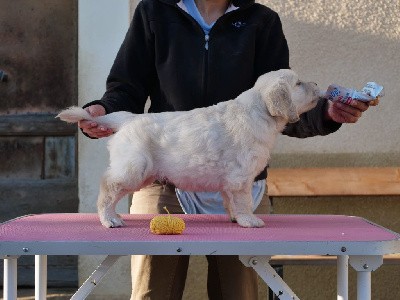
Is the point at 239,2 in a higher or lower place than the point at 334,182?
higher

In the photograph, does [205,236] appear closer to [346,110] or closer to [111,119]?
[111,119]

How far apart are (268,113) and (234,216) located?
16.2 inches

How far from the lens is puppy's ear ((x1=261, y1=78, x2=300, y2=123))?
3012 millimetres

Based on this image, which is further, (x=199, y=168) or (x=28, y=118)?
(x=28, y=118)

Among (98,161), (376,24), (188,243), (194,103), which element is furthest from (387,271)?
(188,243)

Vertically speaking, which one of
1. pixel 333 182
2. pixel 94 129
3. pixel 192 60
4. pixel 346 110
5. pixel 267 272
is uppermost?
pixel 192 60

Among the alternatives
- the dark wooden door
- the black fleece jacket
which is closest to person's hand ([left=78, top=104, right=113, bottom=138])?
the black fleece jacket

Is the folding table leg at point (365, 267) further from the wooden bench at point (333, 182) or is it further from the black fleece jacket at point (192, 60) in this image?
the wooden bench at point (333, 182)

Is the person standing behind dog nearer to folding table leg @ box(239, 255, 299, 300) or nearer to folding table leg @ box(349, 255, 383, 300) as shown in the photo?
folding table leg @ box(239, 255, 299, 300)

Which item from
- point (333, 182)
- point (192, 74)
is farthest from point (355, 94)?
point (333, 182)

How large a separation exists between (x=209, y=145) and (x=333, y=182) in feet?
7.21

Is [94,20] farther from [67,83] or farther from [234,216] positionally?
[234,216]

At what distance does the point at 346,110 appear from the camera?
10.7 ft

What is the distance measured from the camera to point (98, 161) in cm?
538
